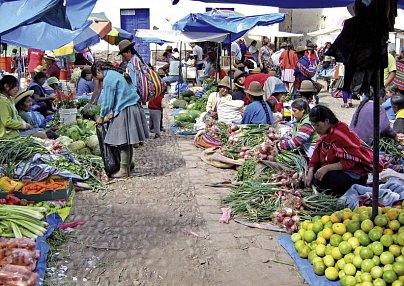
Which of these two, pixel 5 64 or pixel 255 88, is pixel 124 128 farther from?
pixel 5 64

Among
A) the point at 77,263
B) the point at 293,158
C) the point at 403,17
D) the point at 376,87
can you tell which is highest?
the point at 403,17

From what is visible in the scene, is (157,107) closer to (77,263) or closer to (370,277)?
(77,263)

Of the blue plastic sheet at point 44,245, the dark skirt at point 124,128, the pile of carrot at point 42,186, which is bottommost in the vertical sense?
the blue plastic sheet at point 44,245

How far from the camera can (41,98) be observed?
11.1 metres

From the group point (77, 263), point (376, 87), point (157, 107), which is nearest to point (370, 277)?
point (376, 87)

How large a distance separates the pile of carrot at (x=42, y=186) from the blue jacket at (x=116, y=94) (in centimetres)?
129

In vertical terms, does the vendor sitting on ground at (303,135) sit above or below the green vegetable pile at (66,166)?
above

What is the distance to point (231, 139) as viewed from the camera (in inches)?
328

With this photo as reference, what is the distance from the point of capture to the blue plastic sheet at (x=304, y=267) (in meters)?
4.17

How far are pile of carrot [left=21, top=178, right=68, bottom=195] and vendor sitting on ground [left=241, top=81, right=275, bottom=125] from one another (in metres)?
3.34

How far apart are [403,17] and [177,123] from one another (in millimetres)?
13262

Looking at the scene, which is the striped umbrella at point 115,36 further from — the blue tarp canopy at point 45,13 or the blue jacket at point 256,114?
the blue tarp canopy at point 45,13

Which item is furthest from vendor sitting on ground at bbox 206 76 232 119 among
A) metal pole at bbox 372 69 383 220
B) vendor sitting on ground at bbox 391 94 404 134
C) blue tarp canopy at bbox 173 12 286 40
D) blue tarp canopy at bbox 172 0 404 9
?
metal pole at bbox 372 69 383 220

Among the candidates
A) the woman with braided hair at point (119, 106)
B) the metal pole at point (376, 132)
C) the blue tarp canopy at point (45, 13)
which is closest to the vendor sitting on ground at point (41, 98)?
the woman with braided hair at point (119, 106)
